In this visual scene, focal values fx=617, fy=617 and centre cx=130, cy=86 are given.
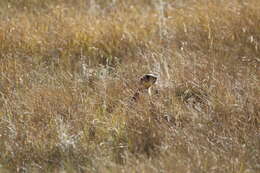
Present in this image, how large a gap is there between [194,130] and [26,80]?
1564 millimetres

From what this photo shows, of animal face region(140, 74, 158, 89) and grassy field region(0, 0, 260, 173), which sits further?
animal face region(140, 74, 158, 89)

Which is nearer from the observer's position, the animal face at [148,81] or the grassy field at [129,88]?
the grassy field at [129,88]

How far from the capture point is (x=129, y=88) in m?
4.32

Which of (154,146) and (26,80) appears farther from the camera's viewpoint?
(26,80)

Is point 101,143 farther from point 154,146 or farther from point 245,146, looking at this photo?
point 245,146

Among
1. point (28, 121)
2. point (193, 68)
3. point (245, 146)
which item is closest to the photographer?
point (245, 146)

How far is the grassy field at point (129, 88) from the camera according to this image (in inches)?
134

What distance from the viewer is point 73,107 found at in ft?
13.2

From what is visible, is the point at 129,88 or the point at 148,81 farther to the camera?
the point at 129,88

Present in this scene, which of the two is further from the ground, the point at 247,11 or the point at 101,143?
the point at 247,11

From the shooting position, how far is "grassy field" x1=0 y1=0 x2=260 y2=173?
134 inches

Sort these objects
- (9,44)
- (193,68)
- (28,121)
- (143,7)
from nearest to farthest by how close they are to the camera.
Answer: (28,121), (193,68), (9,44), (143,7)

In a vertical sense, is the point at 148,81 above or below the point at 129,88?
above

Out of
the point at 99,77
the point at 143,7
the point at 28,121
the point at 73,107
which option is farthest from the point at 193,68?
the point at 143,7
